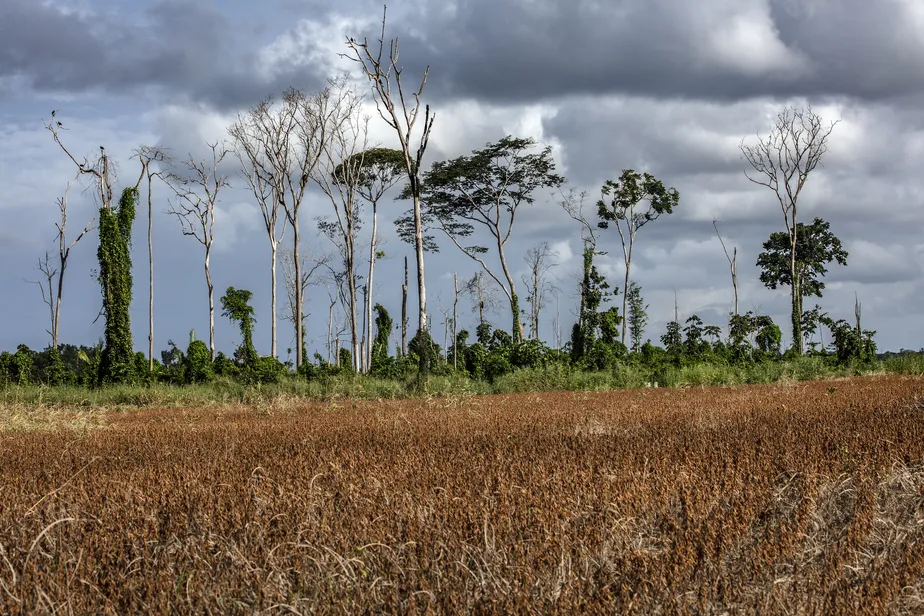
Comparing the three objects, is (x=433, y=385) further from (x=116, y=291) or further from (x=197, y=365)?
(x=116, y=291)

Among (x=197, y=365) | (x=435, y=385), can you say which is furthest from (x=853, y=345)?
(x=197, y=365)

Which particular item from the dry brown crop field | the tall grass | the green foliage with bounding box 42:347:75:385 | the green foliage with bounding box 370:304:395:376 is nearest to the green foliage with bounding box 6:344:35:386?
the green foliage with bounding box 42:347:75:385

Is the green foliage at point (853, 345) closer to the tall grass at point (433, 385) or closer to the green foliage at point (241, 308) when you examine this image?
the tall grass at point (433, 385)

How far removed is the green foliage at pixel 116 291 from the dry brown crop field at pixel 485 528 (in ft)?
62.2

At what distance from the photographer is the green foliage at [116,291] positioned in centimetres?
2520

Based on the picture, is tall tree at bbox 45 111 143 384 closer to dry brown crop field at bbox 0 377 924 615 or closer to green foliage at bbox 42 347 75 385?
green foliage at bbox 42 347 75 385

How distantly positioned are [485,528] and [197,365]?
79.9 ft

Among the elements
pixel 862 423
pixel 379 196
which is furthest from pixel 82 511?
pixel 379 196

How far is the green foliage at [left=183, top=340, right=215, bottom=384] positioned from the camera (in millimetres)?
25703

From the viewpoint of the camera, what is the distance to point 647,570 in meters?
3.31

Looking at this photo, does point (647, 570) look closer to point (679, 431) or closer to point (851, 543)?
point (851, 543)

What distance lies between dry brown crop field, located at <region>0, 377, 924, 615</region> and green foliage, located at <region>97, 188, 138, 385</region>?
62.2ft

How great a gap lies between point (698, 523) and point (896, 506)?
63.8 inches

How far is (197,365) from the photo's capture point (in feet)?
86.0
